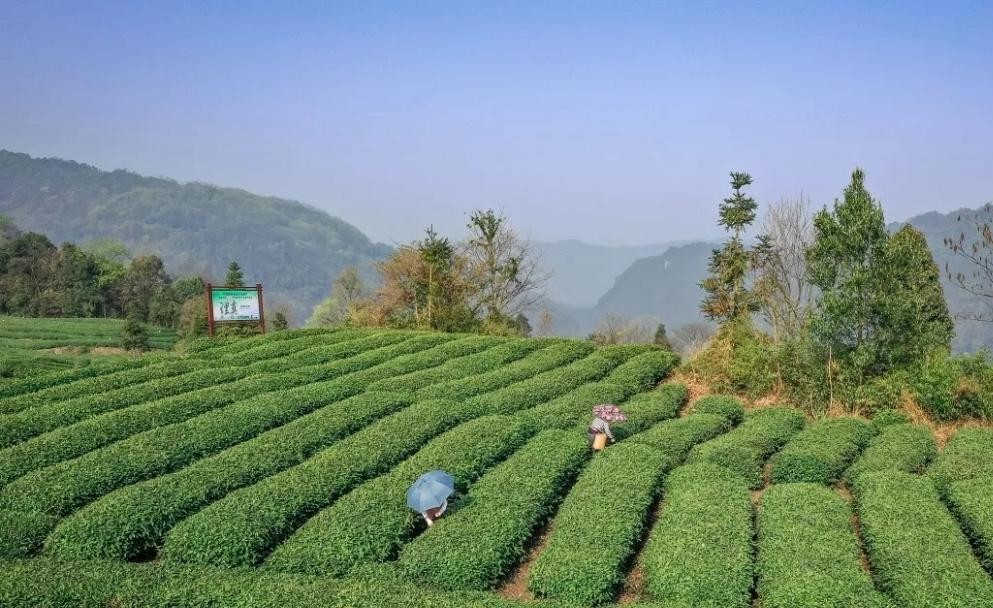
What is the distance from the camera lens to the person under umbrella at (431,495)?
12.1 metres

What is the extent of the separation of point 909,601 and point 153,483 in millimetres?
12111

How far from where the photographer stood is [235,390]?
19391mm

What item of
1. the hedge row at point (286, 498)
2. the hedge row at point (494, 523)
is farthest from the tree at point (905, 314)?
the hedge row at point (286, 498)

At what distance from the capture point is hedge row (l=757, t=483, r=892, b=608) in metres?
9.73

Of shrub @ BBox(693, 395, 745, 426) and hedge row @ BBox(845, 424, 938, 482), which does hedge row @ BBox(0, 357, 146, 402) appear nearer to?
shrub @ BBox(693, 395, 745, 426)

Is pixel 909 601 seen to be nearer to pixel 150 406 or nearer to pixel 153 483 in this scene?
pixel 153 483

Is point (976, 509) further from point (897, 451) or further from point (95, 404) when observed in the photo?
point (95, 404)

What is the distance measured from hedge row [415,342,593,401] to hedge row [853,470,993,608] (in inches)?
404

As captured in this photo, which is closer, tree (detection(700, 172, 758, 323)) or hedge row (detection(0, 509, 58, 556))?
hedge row (detection(0, 509, 58, 556))

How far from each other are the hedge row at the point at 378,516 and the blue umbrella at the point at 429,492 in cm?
41

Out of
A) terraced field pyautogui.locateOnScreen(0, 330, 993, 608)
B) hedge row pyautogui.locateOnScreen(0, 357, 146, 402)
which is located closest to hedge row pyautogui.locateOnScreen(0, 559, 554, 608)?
terraced field pyautogui.locateOnScreen(0, 330, 993, 608)

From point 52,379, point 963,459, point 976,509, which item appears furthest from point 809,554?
point 52,379

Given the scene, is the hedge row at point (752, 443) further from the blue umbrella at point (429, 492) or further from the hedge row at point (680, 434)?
the blue umbrella at point (429, 492)

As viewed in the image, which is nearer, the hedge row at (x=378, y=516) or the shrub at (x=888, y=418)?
the hedge row at (x=378, y=516)
